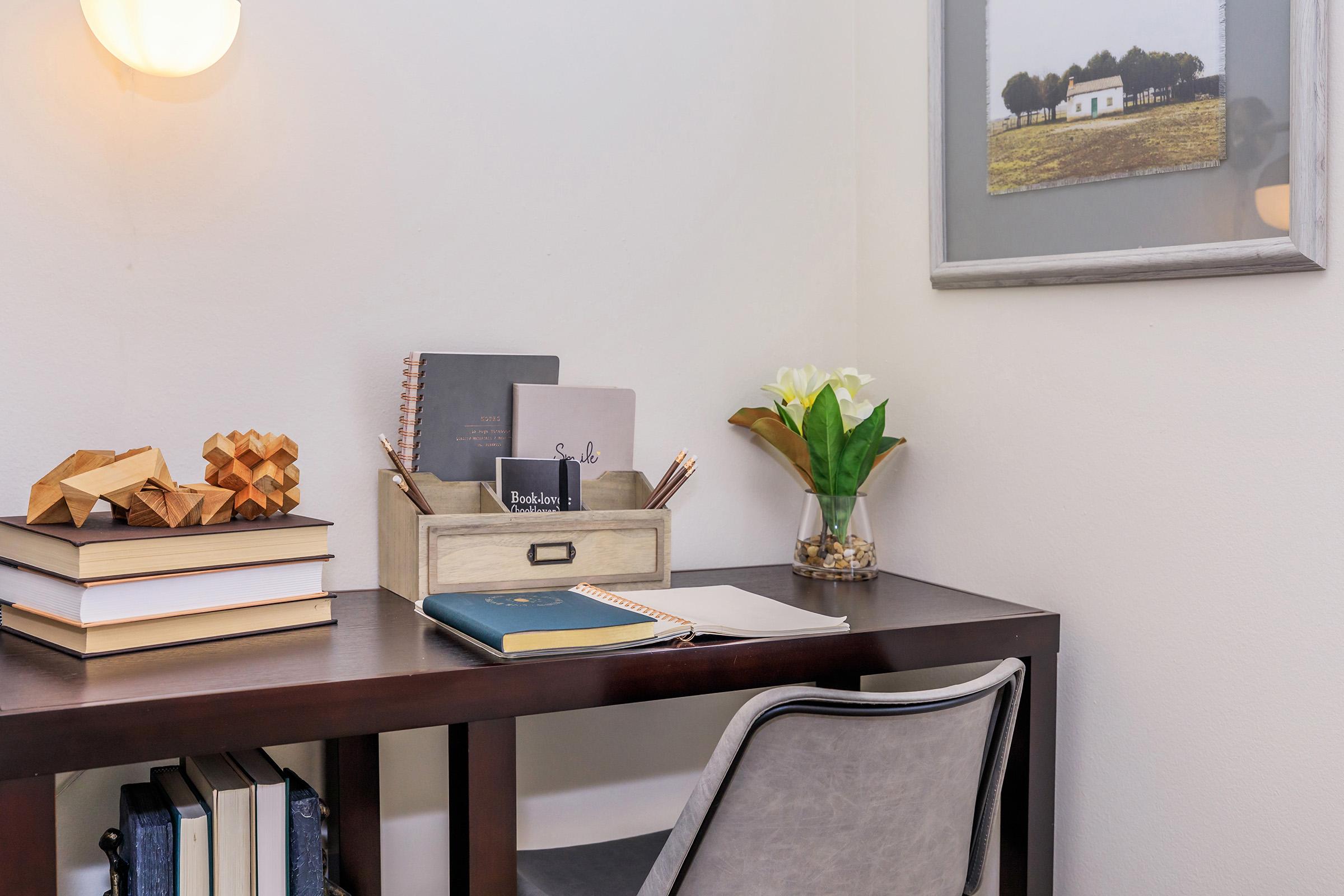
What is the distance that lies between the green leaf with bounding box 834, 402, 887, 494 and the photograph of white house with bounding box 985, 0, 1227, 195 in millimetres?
366

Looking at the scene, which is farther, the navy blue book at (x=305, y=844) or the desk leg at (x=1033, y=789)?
the desk leg at (x=1033, y=789)

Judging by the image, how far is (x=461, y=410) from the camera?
55.4 inches

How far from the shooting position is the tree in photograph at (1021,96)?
4.64 ft

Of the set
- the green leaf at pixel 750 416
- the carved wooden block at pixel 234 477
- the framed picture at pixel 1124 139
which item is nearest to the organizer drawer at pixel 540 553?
the carved wooden block at pixel 234 477

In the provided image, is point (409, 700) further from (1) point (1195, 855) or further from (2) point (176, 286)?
(1) point (1195, 855)

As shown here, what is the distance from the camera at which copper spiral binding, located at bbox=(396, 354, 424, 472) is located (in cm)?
138

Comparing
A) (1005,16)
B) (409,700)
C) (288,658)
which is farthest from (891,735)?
(1005,16)

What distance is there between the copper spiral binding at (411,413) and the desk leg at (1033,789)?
0.85 meters

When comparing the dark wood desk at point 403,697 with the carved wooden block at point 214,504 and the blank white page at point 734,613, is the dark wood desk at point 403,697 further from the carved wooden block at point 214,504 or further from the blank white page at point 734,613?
the carved wooden block at point 214,504

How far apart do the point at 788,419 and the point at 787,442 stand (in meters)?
0.04

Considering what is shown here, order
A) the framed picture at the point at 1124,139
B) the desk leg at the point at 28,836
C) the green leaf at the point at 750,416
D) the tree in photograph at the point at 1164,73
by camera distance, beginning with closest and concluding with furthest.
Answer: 1. the desk leg at the point at 28,836
2. the framed picture at the point at 1124,139
3. the tree in photograph at the point at 1164,73
4. the green leaf at the point at 750,416

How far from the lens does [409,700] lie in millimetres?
976

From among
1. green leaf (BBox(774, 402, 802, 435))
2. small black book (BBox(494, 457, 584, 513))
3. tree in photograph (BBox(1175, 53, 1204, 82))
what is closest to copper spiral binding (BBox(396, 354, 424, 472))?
small black book (BBox(494, 457, 584, 513))

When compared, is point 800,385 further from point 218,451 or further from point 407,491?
point 218,451
